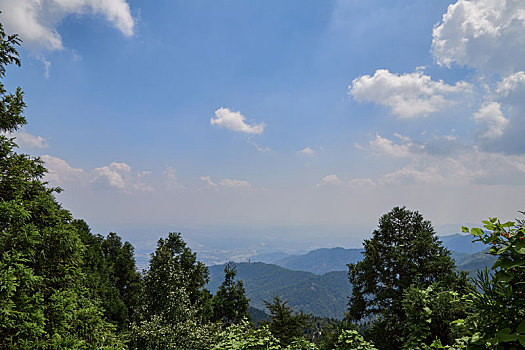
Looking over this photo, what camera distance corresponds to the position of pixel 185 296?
15320mm

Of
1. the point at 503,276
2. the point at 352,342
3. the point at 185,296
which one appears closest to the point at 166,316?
the point at 185,296

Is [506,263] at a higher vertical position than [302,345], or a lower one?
higher

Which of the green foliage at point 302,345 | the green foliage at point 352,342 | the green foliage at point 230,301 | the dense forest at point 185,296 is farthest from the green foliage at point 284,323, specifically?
the green foliage at point 352,342

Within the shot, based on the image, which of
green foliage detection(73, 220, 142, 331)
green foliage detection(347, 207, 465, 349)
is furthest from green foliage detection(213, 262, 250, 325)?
green foliage detection(347, 207, 465, 349)

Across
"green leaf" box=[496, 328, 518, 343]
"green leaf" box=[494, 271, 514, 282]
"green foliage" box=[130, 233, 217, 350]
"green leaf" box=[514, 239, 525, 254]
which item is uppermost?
"green leaf" box=[514, 239, 525, 254]

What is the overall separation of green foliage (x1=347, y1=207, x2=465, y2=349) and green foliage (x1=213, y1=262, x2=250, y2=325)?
14.8 metres

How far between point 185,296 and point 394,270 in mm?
12485

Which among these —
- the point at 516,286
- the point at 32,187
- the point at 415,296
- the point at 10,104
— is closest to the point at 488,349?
the point at 516,286

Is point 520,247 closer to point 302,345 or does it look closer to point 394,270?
point 302,345

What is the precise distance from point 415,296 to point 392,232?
9531 millimetres

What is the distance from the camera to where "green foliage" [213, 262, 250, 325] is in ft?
96.7

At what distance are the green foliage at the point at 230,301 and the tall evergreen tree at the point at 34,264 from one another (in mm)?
21059

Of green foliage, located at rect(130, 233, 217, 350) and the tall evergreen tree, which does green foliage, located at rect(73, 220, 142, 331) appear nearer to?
green foliage, located at rect(130, 233, 217, 350)

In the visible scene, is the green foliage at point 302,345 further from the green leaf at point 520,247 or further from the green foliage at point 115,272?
the green foliage at point 115,272
